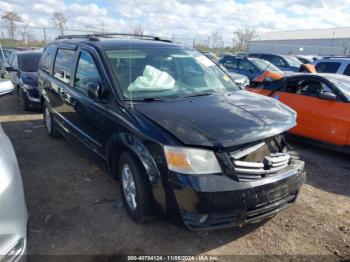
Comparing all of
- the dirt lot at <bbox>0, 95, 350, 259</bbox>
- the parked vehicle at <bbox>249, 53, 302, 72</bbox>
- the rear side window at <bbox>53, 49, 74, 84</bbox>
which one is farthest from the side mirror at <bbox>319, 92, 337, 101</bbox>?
the parked vehicle at <bbox>249, 53, 302, 72</bbox>

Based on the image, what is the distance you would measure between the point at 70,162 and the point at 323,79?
4559mm

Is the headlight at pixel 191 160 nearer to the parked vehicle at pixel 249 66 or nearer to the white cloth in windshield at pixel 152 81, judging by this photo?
the white cloth in windshield at pixel 152 81

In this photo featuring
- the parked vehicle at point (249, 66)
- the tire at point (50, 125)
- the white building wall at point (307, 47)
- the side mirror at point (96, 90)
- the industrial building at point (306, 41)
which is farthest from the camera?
the industrial building at point (306, 41)

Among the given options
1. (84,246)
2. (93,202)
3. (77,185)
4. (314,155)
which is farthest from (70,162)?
(314,155)

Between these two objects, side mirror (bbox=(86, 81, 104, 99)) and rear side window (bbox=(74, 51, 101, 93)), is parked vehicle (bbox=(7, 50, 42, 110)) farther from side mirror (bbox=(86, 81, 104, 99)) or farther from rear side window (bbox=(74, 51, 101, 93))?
side mirror (bbox=(86, 81, 104, 99))

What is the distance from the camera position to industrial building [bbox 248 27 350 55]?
42.1 metres

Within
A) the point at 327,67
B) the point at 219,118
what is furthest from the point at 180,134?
the point at 327,67

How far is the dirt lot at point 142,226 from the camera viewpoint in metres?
3.05

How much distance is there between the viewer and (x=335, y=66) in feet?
31.1

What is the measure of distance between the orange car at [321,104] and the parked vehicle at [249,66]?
5.82 m

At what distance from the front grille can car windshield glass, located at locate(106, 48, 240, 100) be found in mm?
1126

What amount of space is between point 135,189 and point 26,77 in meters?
6.93

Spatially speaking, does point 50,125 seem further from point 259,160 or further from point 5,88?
point 259,160

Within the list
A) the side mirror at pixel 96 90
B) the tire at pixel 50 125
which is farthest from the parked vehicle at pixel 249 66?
the side mirror at pixel 96 90
